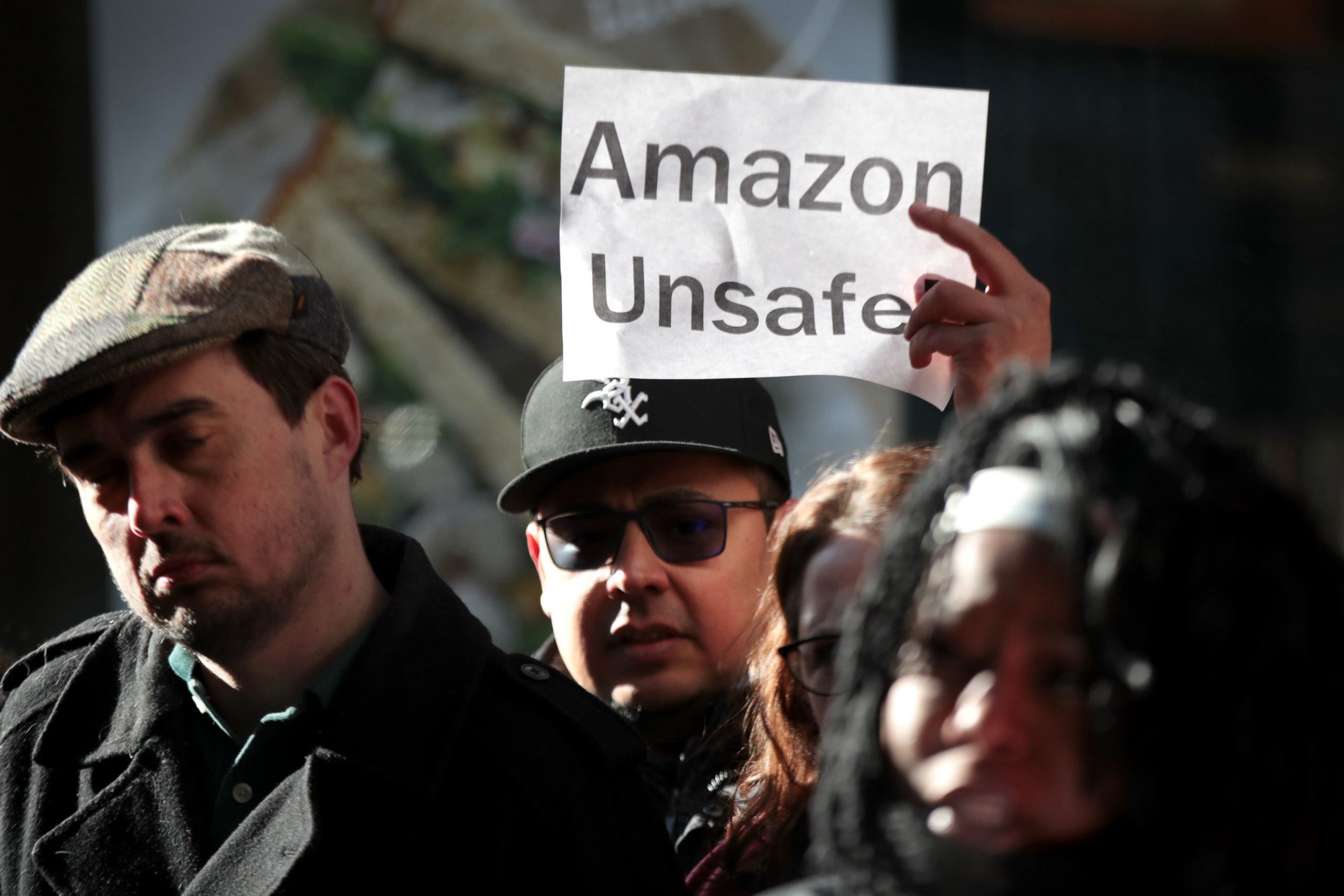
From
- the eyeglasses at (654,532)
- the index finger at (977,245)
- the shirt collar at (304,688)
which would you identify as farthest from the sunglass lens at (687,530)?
the index finger at (977,245)

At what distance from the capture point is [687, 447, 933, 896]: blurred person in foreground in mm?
2191

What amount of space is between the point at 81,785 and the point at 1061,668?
1.65m

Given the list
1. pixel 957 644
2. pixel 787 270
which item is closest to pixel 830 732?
pixel 957 644

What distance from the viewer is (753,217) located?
7.52ft

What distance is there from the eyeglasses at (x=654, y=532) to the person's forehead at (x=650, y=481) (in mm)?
24

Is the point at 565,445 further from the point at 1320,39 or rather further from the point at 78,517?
the point at 1320,39

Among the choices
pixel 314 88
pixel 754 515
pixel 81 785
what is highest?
pixel 314 88

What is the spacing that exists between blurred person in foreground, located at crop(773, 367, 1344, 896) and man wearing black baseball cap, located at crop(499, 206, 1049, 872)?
4.21ft

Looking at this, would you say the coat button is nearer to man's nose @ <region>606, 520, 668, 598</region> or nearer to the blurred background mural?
man's nose @ <region>606, 520, 668, 598</region>

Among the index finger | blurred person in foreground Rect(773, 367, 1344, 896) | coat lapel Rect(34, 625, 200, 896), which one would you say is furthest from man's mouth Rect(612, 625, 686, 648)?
blurred person in foreground Rect(773, 367, 1344, 896)

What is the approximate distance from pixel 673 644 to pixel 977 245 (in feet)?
3.11

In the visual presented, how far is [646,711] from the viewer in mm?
2637

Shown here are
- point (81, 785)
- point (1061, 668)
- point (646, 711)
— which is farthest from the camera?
point (646, 711)

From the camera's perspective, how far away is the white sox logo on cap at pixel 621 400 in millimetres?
2723
